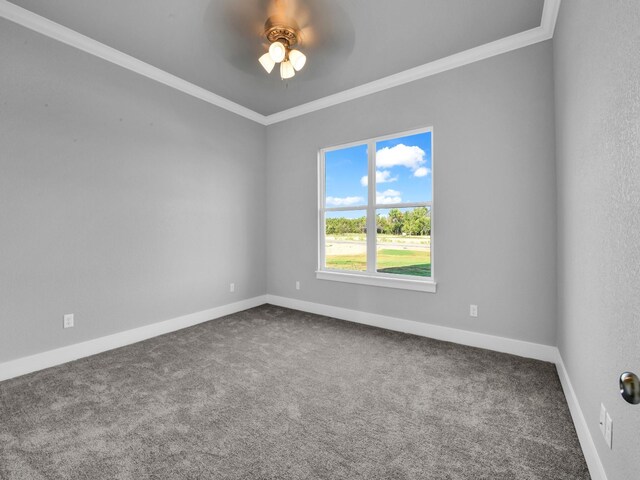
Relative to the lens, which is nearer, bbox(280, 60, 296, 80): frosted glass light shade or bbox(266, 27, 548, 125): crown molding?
bbox(280, 60, 296, 80): frosted glass light shade

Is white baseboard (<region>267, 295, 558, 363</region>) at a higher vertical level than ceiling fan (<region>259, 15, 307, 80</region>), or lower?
lower

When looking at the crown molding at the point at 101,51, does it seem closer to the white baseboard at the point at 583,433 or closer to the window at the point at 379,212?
the window at the point at 379,212

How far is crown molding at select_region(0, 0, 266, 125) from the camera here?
2.43m

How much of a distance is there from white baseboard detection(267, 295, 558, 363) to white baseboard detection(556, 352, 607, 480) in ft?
1.53

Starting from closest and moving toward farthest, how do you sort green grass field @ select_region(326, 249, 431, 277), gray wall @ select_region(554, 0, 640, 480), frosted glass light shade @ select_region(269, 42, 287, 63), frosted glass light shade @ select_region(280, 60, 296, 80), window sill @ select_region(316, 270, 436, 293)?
gray wall @ select_region(554, 0, 640, 480) < frosted glass light shade @ select_region(269, 42, 287, 63) < frosted glass light shade @ select_region(280, 60, 296, 80) < window sill @ select_region(316, 270, 436, 293) < green grass field @ select_region(326, 249, 431, 277)

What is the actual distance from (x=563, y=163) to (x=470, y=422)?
1988 mm

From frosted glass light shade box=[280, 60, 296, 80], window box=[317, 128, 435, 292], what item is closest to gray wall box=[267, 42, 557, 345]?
window box=[317, 128, 435, 292]

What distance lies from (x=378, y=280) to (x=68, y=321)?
3143 millimetres

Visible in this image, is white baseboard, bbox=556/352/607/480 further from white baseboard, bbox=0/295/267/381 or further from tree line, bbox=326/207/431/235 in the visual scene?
white baseboard, bbox=0/295/267/381

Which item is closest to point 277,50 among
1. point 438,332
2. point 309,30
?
point 309,30

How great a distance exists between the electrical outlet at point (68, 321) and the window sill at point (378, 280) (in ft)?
8.79

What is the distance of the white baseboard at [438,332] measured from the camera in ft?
9.00

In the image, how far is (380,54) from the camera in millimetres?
3039

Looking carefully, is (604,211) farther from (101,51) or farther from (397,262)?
(101,51)
